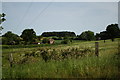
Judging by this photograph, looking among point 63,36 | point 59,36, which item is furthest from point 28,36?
point 63,36

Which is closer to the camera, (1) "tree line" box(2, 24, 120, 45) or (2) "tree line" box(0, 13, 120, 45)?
(2) "tree line" box(0, 13, 120, 45)

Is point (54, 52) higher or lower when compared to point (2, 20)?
lower

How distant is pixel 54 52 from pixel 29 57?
1509 millimetres

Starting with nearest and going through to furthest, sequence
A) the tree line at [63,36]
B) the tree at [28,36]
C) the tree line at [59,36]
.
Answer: the tree line at [63,36], the tree line at [59,36], the tree at [28,36]

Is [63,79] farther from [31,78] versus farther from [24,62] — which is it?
[24,62]

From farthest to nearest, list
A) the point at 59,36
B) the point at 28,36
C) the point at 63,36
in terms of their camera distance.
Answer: the point at 28,36, the point at 59,36, the point at 63,36

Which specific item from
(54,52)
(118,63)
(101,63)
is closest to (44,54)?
(54,52)

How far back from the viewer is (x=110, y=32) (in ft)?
191

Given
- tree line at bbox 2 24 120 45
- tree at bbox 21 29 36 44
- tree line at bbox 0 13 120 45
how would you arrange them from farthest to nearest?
tree at bbox 21 29 36 44 < tree line at bbox 2 24 120 45 < tree line at bbox 0 13 120 45

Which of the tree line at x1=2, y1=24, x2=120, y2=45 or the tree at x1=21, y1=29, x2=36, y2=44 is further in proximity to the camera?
the tree at x1=21, y1=29, x2=36, y2=44

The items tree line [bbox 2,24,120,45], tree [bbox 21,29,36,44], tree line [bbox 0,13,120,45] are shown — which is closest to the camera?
tree line [bbox 0,13,120,45]

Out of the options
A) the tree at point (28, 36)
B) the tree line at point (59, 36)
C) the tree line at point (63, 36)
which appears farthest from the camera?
the tree at point (28, 36)

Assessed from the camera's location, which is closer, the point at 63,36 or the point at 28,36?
the point at 63,36

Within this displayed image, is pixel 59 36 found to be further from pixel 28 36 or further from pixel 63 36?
pixel 28 36
